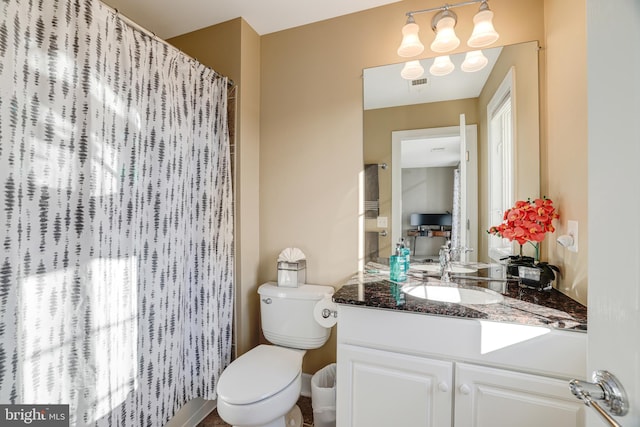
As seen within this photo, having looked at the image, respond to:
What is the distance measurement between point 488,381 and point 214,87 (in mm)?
2005

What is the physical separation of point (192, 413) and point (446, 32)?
8.49 ft

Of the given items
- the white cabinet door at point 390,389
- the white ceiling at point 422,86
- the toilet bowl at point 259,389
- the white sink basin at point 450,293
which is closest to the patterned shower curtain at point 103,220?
the toilet bowl at point 259,389

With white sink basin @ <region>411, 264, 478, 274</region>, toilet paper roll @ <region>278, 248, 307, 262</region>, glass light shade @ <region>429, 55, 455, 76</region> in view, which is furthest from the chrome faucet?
glass light shade @ <region>429, 55, 455, 76</region>

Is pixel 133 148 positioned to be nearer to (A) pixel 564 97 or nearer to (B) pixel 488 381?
(B) pixel 488 381

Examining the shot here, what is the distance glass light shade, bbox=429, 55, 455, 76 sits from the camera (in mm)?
1623

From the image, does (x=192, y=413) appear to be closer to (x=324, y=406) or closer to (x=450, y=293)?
(x=324, y=406)

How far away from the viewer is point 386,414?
3.84 feet

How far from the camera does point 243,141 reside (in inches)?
75.0

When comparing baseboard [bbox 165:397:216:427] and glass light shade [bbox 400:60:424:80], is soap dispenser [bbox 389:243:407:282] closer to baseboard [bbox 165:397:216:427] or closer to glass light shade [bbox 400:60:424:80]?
glass light shade [bbox 400:60:424:80]

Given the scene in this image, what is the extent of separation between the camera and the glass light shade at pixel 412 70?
1.67 metres

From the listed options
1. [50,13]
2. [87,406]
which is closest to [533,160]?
[50,13]

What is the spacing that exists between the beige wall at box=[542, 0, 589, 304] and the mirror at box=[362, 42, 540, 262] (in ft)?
0.28

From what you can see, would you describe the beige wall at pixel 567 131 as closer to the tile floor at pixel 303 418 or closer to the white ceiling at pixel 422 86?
the white ceiling at pixel 422 86

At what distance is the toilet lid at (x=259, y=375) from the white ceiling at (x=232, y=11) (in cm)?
208
